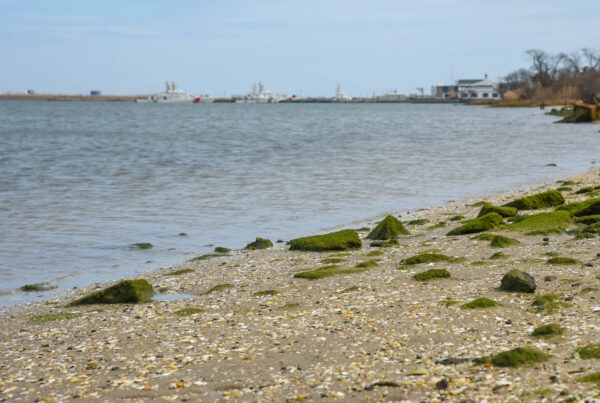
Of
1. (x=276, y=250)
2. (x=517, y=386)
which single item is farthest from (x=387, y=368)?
(x=276, y=250)

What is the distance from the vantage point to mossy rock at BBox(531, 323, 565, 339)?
741cm

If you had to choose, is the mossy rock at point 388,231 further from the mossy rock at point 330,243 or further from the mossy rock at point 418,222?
the mossy rock at point 418,222

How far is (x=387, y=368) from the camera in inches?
268

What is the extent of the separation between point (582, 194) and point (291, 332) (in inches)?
558

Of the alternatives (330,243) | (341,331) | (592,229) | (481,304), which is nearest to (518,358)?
(481,304)

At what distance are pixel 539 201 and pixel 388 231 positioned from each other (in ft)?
17.3

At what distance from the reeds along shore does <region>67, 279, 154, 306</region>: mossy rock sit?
0.47 ft

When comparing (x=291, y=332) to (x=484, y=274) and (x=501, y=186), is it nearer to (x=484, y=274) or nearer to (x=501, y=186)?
(x=484, y=274)

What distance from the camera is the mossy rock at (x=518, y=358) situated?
659 cm

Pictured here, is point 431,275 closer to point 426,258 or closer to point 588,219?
point 426,258

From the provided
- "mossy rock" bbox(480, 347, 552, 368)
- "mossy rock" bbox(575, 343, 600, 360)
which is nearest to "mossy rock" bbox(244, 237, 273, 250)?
"mossy rock" bbox(480, 347, 552, 368)

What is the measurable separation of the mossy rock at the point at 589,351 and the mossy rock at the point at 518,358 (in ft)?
1.07

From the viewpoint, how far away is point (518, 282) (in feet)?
30.5

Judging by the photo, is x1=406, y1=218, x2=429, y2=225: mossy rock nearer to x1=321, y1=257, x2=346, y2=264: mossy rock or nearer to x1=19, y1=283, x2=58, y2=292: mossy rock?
x1=321, y1=257, x2=346, y2=264: mossy rock
